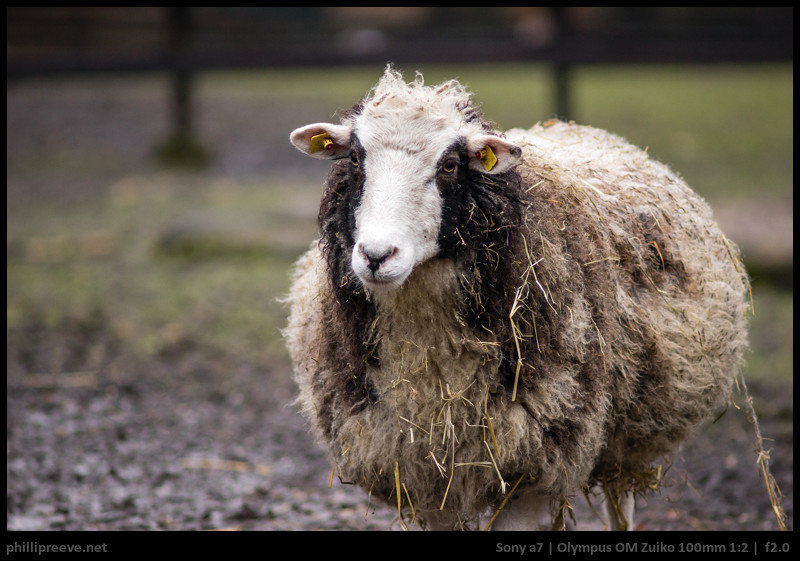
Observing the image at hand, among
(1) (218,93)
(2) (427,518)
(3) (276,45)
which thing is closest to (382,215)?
(2) (427,518)

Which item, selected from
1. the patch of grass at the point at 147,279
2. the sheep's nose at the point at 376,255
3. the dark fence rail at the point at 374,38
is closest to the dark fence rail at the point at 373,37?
the dark fence rail at the point at 374,38

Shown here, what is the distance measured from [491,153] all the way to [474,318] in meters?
0.67

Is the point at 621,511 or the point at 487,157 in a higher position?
the point at 487,157

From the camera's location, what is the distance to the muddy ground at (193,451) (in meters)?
5.02

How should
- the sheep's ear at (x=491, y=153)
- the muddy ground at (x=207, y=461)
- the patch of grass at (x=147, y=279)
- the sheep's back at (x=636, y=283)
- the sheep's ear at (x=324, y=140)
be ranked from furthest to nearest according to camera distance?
the patch of grass at (x=147, y=279)
the muddy ground at (x=207, y=461)
the sheep's back at (x=636, y=283)
the sheep's ear at (x=324, y=140)
the sheep's ear at (x=491, y=153)

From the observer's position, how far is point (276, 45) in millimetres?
16359

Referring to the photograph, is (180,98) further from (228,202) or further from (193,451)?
(193,451)

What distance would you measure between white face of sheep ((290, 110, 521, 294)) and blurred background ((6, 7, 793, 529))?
2.46 m

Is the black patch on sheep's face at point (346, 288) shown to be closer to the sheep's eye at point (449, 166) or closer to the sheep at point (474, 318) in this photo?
the sheep at point (474, 318)

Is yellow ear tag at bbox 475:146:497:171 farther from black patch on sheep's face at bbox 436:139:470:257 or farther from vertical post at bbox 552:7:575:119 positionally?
vertical post at bbox 552:7:575:119

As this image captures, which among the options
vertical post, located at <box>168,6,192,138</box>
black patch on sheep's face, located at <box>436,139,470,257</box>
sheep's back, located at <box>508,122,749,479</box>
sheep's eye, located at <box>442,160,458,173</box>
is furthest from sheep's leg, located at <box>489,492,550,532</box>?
vertical post, located at <box>168,6,192,138</box>

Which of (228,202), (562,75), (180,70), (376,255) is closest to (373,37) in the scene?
(180,70)

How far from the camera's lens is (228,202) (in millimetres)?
12000
